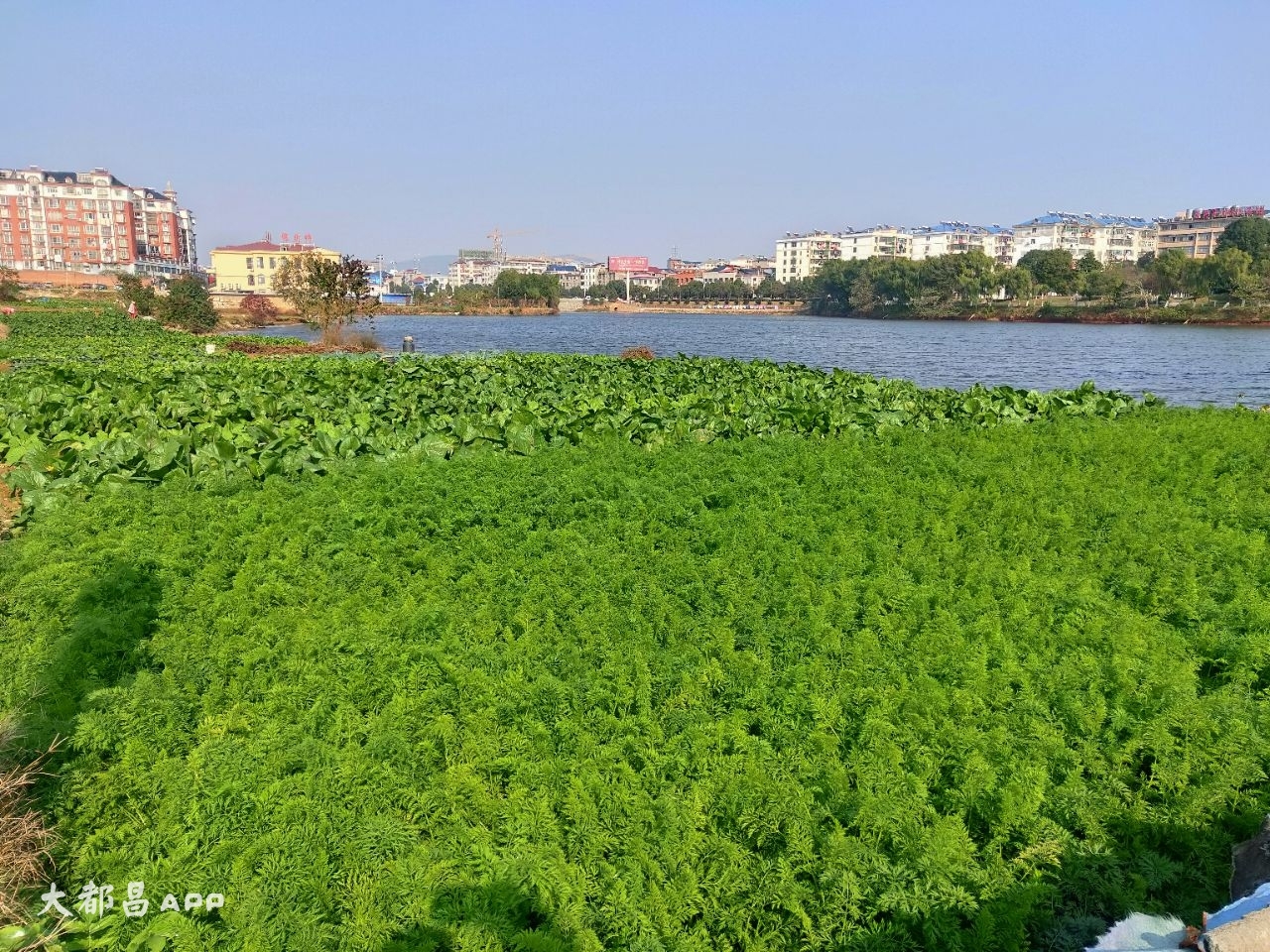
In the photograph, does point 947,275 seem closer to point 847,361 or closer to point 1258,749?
point 847,361

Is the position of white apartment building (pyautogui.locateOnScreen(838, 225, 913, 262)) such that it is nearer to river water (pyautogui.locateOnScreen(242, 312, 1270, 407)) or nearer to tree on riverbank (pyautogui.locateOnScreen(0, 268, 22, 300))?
river water (pyautogui.locateOnScreen(242, 312, 1270, 407))

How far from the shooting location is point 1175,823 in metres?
3.66

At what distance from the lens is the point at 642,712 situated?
4254 mm

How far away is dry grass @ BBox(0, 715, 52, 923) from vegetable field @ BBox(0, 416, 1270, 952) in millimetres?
126

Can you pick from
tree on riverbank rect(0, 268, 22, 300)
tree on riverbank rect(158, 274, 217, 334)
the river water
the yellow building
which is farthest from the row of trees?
the yellow building

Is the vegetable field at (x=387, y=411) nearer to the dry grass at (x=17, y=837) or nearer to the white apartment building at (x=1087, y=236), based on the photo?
the dry grass at (x=17, y=837)

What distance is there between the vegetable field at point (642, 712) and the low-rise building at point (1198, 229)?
134988 mm

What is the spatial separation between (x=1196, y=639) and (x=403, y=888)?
5.04m

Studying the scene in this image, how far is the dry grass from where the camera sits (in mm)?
3242

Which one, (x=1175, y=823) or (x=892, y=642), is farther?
(x=892, y=642)

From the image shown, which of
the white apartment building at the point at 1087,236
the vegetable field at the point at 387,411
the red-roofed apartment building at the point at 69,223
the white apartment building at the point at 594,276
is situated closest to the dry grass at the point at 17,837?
the vegetable field at the point at 387,411

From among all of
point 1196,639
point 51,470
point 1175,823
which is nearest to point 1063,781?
point 1175,823

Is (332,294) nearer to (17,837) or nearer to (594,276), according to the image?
(17,837)

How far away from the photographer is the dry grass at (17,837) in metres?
3.24
